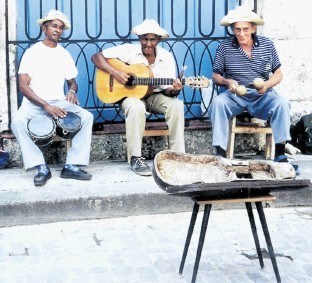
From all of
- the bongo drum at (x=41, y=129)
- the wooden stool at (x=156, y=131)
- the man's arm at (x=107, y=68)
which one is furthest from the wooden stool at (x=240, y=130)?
the bongo drum at (x=41, y=129)

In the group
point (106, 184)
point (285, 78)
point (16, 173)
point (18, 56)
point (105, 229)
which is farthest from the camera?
point (285, 78)

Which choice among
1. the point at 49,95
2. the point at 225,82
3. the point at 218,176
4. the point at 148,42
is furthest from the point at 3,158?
the point at 218,176

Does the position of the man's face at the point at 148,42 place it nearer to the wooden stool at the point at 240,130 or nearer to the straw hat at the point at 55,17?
the straw hat at the point at 55,17

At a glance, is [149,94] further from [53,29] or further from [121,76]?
[53,29]

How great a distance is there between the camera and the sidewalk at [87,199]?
5320 mm

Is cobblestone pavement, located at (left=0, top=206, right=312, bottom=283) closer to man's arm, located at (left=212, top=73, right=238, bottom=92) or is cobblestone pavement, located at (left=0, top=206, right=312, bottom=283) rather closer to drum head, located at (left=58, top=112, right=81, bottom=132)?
drum head, located at (left=58, top=112, right=81, bottom=132)

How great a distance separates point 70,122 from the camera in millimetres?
5852

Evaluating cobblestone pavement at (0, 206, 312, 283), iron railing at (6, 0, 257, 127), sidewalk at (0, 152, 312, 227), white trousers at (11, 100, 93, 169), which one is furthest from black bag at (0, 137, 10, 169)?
cobblestone pavement at (0, 206, 312, 283)

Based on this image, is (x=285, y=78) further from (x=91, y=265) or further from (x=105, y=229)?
(x=91, y=265)

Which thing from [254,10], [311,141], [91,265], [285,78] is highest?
[254,10]

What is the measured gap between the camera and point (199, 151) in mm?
6867

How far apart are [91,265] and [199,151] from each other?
269cm

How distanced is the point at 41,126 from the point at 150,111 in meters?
1.12

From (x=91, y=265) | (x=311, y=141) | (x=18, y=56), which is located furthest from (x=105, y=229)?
(x=311, y=141)
